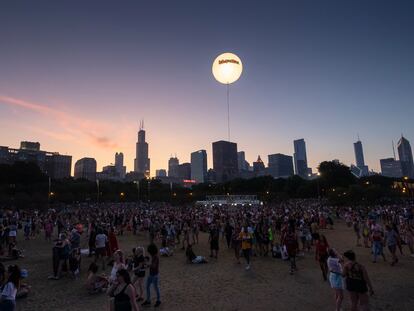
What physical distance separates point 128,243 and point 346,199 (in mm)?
63477

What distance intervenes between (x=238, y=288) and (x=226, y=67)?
10.3 metres

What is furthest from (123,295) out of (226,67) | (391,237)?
(391,237)

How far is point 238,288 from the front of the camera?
10.8 meters

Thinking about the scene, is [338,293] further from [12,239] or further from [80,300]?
[12,239]

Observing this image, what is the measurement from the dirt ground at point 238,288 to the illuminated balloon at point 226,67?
9757mm

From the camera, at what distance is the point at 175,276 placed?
12773mm

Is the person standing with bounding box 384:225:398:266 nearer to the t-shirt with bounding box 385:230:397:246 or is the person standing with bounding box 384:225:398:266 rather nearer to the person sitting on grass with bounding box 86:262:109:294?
the t-shirt with bounding box 385:230:397:246

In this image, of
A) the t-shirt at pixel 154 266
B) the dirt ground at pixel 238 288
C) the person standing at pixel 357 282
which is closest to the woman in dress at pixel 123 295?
the t-shirt at pixel 154 266

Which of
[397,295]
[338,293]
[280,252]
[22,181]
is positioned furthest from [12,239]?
[22,181]

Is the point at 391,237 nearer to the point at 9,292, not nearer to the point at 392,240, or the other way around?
A: the point at 392,240

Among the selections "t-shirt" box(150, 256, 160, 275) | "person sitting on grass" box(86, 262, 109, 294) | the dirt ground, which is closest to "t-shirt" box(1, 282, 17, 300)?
the dirt ground

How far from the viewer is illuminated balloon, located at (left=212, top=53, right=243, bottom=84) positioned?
48.2ft

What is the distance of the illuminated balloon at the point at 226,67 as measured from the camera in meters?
14.7

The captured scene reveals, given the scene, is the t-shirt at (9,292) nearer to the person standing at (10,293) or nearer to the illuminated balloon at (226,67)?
the person standing at (10,293)
